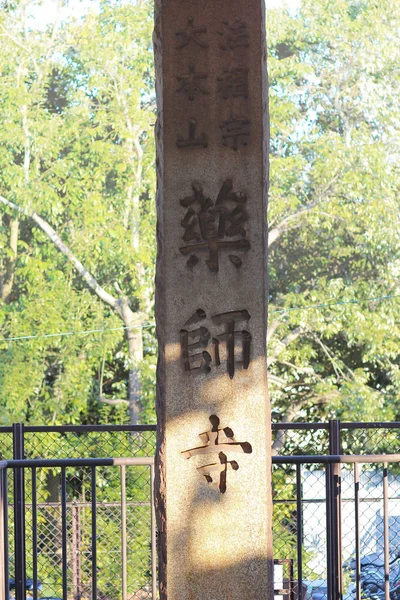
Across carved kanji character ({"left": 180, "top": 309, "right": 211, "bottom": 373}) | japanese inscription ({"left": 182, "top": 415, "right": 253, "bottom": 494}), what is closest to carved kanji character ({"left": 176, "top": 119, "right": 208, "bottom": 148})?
carved kanji character ({"left": 180, "top": 309, "right": 211, "bottom": 373})

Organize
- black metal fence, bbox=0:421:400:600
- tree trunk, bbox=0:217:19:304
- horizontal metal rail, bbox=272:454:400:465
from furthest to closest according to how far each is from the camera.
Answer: tree trunk, bbox=0:217:19:304
black metal fence, bbox=0:421:400:600
horizontal metal rail, bbox=272:454:400:465

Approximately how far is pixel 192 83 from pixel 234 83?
0.53 feet

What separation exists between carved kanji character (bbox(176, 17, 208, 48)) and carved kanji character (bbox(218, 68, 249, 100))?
0.15m

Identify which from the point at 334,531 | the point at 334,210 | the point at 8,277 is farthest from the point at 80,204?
the point at 334,531

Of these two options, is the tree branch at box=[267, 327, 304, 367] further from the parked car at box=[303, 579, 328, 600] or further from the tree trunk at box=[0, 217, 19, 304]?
the tree trunk at box=[0, 217, 19, 304]

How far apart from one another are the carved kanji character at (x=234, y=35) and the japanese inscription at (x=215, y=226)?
1.73 feet

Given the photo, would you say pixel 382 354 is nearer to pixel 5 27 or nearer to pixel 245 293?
pixel 5 27

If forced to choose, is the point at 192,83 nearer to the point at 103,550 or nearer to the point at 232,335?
the point at 232,335

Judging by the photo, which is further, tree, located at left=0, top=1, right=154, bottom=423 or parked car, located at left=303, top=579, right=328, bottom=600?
tree, located at left=0, top=1, right=154, bottom=423

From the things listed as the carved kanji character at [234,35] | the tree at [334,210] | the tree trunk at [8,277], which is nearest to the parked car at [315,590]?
the tree at [334,210]

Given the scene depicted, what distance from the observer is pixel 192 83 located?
3428mm

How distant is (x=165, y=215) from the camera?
341 centimetres

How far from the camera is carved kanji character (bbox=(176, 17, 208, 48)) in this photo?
3.44 meters

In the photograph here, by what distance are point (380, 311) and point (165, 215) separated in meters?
10.6
